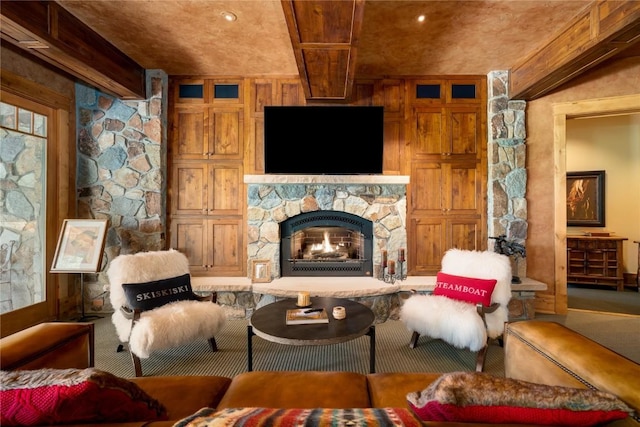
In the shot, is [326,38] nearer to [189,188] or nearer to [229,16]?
[229,16]

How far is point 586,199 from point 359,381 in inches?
223

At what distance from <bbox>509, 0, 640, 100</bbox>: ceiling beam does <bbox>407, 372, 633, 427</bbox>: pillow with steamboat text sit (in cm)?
266

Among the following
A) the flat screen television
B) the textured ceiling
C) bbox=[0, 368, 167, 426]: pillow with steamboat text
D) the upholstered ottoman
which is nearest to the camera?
bbox=[0, 368, 167, 426]: pillow with steamboat text

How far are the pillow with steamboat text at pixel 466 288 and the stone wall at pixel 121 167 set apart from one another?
10.5ft

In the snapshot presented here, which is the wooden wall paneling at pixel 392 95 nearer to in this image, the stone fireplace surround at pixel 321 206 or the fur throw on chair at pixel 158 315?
the stone fireplace surround at pixel 321 206

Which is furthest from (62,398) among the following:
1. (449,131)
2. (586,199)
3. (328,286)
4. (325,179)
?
(586,199)

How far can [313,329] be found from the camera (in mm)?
1956

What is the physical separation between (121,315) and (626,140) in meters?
7.24

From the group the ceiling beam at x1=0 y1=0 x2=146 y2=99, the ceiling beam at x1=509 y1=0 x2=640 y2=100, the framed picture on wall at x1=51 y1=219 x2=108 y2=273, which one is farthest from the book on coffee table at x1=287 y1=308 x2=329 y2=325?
the ceiling beam at x1=509 y1=0 x2=640 y2=100

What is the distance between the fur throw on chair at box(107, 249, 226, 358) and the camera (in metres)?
2.04

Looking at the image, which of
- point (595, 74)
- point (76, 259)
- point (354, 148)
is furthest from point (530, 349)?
point (76, 259)

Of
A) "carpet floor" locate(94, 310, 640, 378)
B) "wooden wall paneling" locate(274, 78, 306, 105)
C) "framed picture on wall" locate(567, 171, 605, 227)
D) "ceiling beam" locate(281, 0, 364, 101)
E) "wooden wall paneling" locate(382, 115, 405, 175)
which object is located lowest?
"carpet floor" locate(94, 310, 640, 378)

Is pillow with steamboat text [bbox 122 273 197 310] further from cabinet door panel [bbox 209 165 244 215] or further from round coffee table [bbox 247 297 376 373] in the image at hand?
cabinet door panel [bbox 209 165 244 215]

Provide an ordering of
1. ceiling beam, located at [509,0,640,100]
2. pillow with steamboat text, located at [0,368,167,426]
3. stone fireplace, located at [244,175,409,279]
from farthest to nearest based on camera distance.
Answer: stone fireplace, located at [244,175,409,279], ceiling beam, located at [509,0,640,100], pillow with steamboat text, located at [0,368,167,426]
